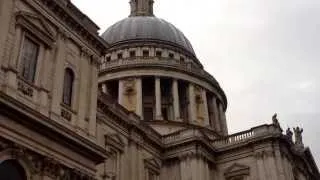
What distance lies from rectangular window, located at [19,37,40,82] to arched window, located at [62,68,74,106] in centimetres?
223

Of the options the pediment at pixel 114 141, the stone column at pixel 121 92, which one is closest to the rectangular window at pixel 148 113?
the stone column at pixel 121 92

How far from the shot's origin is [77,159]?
70.2 feet

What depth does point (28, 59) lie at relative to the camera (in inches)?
819

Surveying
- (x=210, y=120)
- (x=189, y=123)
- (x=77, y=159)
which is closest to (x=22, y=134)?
(x=77, y=159)

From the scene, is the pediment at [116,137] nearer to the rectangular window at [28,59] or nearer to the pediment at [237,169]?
the pediment at [237,169]

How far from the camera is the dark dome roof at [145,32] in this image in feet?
191

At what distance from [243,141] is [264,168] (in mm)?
2937

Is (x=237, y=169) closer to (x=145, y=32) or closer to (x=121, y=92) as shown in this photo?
(x=121, y=92)

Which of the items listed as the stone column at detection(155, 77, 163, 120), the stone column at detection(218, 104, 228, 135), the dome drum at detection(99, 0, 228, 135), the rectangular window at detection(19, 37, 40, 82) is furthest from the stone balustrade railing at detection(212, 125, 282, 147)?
the rectangular window at detection(19, 37, 40, 82)

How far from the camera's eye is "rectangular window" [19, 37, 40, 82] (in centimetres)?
2041

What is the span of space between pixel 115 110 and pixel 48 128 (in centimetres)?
1253

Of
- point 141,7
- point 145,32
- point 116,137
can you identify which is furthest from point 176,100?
point 141,7

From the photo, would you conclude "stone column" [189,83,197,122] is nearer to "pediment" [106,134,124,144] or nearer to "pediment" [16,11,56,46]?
"pediment" [106,134,124,144]

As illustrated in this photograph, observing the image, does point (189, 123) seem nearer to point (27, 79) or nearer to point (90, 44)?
point (90, 44)
